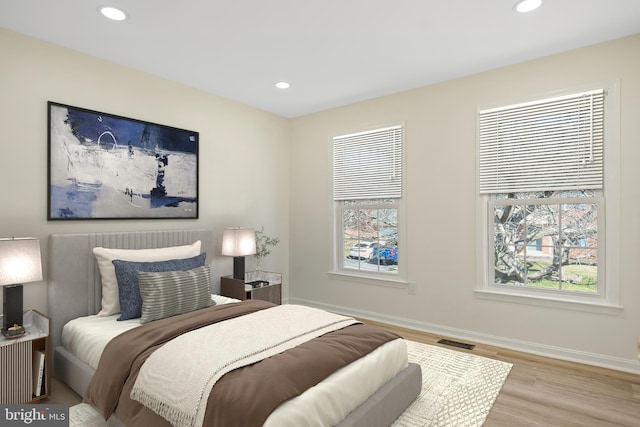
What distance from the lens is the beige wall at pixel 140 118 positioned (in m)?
2.79

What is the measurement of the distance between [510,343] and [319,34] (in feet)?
10.7

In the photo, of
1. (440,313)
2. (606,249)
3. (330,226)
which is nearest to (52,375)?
(330,226)

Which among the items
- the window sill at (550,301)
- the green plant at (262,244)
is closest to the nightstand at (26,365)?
the green plant at (262,244)

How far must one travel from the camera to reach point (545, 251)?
11.2 feet

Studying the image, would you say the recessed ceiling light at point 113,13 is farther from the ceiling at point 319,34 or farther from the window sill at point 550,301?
the window sill at point 550,301

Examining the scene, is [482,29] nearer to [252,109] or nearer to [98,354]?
[252,109]

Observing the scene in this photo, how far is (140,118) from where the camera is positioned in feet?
11.7

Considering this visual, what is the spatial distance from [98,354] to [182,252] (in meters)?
1.22

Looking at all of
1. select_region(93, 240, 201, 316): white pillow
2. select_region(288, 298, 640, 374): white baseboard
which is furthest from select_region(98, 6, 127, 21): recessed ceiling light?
select_region(288, 298, 640, 374): white baseboard

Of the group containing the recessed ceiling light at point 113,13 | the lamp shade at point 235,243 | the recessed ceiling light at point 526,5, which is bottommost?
the lamp shade at point 235,243

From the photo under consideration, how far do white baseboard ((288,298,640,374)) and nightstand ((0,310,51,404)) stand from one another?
3083 mm

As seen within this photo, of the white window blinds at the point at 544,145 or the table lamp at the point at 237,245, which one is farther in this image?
the table lamp at the point at 237,245

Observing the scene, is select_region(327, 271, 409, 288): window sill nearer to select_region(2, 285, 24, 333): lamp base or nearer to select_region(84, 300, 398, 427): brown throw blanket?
select_region(84, 300, 398, 427): brown throw blanket

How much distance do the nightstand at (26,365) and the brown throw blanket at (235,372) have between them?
0.52 m
